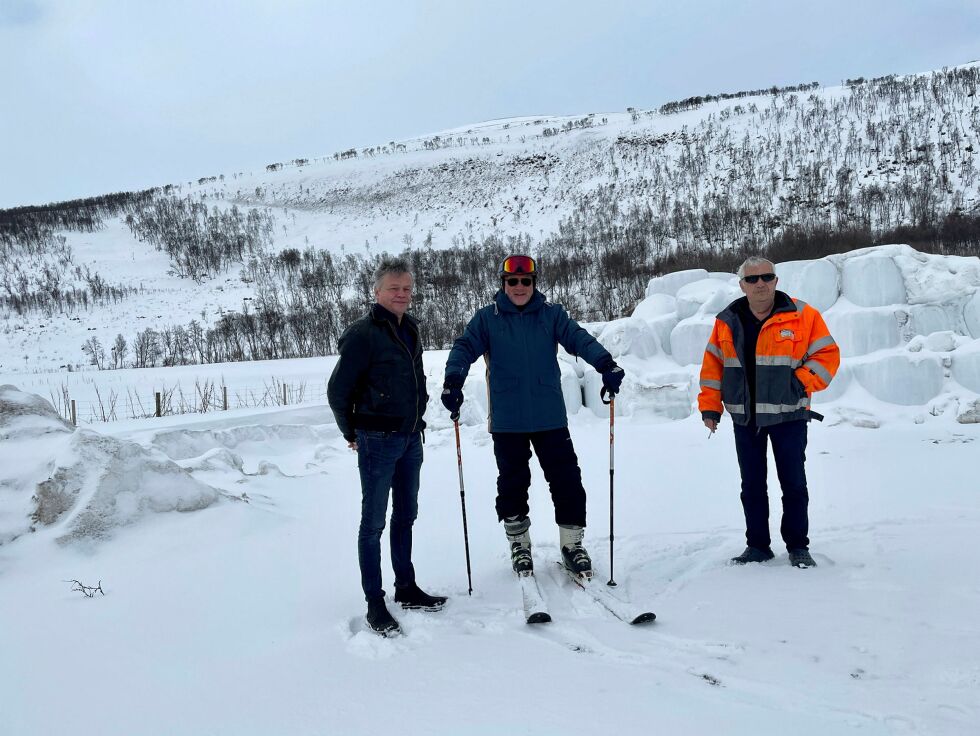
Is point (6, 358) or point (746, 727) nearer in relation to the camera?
point (746, 727)

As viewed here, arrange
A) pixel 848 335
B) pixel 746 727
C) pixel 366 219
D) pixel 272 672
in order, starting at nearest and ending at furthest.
A: pixel 746 727 < pixel 272 672 < pixel 848 335 < pixel 366 219

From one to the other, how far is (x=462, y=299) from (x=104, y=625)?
96.7 ft

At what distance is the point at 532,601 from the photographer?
276 cm

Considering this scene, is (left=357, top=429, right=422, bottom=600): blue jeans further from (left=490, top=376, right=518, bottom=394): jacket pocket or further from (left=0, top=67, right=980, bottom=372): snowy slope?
(left=0, top=67, right=980, bottom=372): snowy slope

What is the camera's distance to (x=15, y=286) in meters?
38.9

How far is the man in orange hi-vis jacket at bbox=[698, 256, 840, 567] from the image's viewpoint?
10.1 feet

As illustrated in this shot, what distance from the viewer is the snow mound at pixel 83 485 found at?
12.2ft

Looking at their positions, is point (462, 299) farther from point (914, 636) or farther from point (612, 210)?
point (914, 636)

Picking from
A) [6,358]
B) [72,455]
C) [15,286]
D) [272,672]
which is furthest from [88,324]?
[272,672]

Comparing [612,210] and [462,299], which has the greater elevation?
[612,210]

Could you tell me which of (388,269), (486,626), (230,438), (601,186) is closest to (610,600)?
(486,626)

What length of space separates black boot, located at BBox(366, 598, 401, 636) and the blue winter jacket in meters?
1.05

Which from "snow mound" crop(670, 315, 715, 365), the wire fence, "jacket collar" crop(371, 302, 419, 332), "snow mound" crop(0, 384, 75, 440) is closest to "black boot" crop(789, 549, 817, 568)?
"jacket collar" crop(371, 302, 419, 332)

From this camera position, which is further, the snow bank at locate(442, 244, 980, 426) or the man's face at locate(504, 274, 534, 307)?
the snow bank at locate(442, 244, 980, 426)
